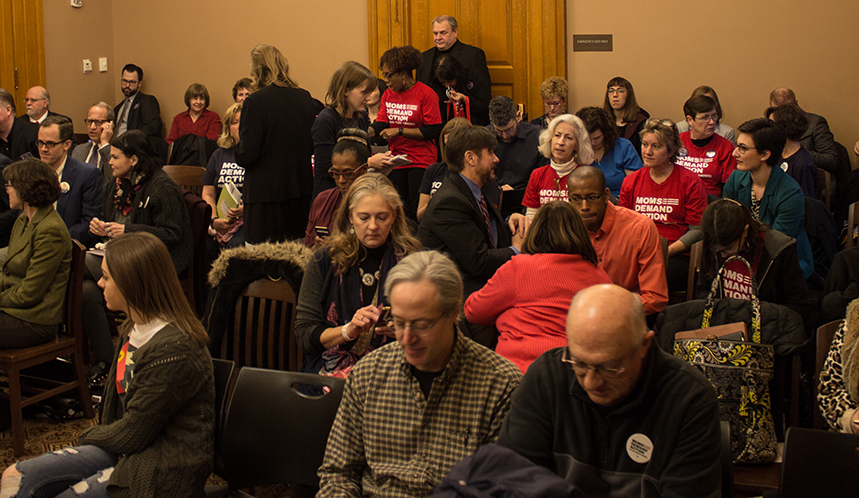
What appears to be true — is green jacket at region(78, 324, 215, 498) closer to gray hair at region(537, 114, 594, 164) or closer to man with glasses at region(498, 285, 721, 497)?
man with glasses at region(498, 285, 721, 497)

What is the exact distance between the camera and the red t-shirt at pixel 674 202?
404cm

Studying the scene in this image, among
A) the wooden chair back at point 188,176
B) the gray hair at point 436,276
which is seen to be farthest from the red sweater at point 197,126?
the gray hair at point 436,276

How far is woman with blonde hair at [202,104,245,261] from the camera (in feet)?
15.5

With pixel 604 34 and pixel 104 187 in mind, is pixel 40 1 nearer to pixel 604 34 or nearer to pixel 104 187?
pixel 104 187

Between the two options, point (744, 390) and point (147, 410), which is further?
point (744, 390)

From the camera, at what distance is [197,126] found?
24.9 feet

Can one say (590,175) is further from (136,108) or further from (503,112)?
(136,108)

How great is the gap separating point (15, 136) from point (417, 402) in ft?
18.1

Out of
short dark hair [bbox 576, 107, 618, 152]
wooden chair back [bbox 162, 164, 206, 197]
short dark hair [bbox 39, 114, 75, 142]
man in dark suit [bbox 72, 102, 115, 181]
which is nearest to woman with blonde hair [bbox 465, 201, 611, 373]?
short dark hair [bbox 576, 107, 618, 152]

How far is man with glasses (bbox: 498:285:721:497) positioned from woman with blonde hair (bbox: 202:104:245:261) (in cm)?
334

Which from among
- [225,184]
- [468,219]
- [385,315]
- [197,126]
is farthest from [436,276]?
[197,126]

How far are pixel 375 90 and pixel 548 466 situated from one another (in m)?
2.87

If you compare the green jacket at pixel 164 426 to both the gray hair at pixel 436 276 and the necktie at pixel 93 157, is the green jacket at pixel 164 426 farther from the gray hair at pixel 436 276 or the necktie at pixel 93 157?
the necktie at pixel 93 157

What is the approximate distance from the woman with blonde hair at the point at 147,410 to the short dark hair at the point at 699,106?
3.83 metres
